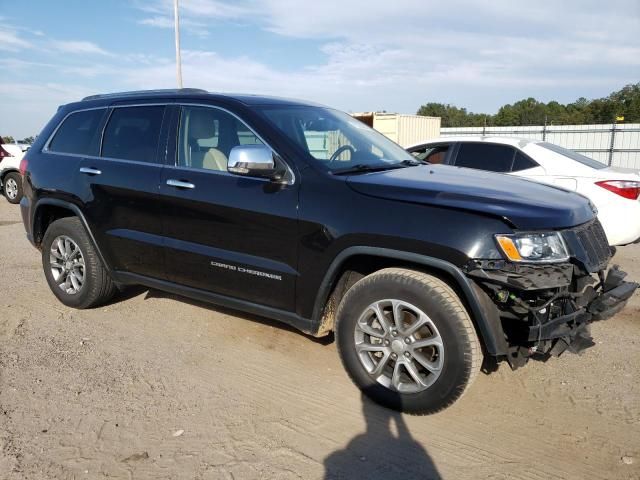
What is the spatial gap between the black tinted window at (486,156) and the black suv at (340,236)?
2.89 meters

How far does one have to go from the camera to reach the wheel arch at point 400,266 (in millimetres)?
2836

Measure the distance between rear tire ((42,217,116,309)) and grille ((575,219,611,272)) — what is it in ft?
12.3

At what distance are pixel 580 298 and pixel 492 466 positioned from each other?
3.47 ft

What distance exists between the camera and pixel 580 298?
2.99m

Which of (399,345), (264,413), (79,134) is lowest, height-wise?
(264,413)

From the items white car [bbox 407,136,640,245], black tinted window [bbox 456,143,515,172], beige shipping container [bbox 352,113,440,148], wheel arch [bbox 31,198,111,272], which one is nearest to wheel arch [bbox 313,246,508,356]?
wheel arch [bbox 31,198,111,272]

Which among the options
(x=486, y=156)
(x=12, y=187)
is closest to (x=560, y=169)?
(x=486, y=156)

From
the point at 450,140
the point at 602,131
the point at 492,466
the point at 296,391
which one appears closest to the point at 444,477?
the point at 492,466

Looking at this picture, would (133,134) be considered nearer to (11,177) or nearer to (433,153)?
(433,153)

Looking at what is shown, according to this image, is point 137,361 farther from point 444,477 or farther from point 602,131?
point 602,131

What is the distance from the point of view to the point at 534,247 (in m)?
2.79

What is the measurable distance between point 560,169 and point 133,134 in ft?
16.4

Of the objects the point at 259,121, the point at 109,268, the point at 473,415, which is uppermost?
the point at 259,121

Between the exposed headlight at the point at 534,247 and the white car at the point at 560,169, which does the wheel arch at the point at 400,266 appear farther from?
the white car at the point at 560,169
